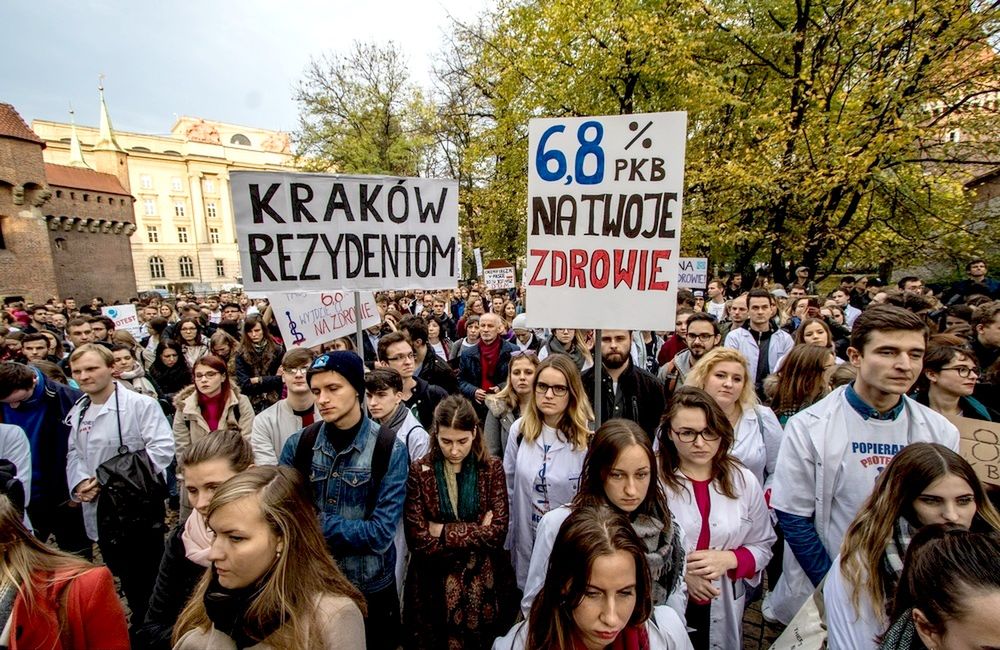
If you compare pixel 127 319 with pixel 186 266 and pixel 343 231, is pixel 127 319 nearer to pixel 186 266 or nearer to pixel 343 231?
pixel 343 231

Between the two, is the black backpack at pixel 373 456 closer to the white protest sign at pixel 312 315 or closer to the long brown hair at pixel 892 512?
the white protest sign at pixel 312 315

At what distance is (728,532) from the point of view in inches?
93.9

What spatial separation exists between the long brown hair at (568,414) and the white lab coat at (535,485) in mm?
43

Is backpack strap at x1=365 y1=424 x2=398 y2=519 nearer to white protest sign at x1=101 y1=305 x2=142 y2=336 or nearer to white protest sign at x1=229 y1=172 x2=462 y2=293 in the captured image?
white protest sign at x1=229 y1=172 x2=462 y2=293

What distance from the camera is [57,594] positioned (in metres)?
1.62

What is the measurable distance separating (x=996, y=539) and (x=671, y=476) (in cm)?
122

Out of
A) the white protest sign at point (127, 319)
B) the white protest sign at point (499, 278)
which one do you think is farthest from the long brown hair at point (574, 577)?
the white protest sign at point (499, 278)

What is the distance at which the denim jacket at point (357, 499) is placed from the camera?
97.7 inches

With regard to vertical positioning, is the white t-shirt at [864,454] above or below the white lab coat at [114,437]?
above

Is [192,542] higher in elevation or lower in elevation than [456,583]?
higher

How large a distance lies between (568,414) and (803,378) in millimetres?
1857

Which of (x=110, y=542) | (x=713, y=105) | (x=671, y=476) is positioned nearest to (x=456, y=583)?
(x=671, y=476)

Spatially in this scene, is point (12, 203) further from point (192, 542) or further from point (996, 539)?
point (996, 539)

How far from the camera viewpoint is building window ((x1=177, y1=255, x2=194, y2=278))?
65750mm
